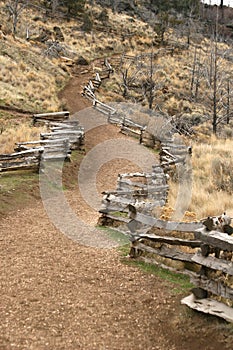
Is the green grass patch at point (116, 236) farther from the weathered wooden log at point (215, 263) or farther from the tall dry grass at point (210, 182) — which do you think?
the weathered wooden log at point (215, 263)

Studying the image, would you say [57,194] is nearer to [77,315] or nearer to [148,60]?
[77,315]

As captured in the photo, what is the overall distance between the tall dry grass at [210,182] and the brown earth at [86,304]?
3338mm

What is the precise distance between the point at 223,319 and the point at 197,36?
57.5m

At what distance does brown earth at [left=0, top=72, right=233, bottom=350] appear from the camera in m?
5.04

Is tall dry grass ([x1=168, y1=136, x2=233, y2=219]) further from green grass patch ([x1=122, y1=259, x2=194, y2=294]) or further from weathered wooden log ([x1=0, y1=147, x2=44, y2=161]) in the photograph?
weathered wooden log ([x1=0, y1=147, x2=44, y2=161])

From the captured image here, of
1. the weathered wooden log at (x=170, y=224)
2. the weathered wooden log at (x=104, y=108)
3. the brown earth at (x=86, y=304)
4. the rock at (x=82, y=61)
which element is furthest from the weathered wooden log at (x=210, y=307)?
the rock at (x=82, y=61)

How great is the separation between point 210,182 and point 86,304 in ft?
26.9

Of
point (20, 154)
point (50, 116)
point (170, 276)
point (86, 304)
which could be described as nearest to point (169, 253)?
point (170, 276)

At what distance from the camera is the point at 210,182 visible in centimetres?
1315

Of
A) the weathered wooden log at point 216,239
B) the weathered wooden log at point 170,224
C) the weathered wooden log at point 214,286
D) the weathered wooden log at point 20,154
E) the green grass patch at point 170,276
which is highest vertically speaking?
the weathered wooden log at point 216,239

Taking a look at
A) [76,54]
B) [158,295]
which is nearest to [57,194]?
[158,295]

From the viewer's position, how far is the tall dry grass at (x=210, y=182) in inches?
415

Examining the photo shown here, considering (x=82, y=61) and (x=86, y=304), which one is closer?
(x=86, y=304)

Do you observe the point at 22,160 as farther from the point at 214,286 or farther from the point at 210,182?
the point at 214,286
